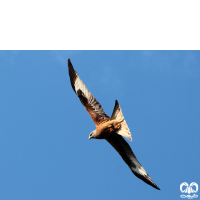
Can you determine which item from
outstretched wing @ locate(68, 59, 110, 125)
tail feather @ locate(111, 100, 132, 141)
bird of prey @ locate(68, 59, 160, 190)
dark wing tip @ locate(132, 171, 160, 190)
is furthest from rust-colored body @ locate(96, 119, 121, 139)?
dark wing tip @ locate(132, 171, 160, 190)

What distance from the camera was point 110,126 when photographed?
856cm

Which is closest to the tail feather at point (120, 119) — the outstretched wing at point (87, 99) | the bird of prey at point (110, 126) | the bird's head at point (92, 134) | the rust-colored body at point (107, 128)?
the bird of prey at point (110, 126)

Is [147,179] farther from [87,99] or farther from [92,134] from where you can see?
[87,99]

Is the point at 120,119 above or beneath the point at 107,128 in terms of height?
above

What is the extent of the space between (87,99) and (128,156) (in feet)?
8.38

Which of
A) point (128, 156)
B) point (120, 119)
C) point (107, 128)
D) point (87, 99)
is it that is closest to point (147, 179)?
point (128, 156)

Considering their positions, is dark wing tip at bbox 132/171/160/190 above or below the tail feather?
below

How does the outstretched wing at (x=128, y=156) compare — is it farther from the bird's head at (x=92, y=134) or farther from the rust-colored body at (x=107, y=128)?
the bird's head at (x=92, y=134)

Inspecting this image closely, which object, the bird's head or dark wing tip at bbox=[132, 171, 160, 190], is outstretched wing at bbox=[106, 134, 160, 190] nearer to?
dark wing tip at bbox=[132, 171, 160, 190]

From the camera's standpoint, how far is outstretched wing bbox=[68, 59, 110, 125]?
9.21m
